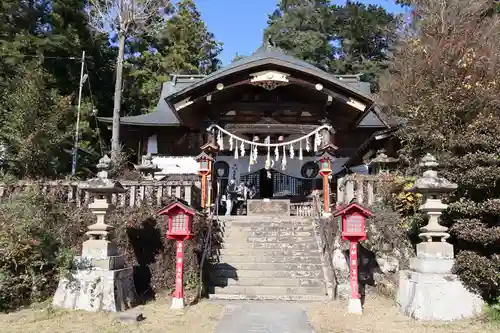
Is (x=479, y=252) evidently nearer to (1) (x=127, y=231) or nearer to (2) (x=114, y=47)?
(1) (x=127, y=231)

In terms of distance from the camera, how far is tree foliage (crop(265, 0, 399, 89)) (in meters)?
34.4

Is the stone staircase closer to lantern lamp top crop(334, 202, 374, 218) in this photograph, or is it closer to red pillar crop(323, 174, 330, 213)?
red pillar crop(323, 174, 330, 213)

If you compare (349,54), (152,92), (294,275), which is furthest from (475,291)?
(349,54)

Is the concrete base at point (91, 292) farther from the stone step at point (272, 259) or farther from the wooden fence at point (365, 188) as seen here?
the wooden fence at point (365, 188)

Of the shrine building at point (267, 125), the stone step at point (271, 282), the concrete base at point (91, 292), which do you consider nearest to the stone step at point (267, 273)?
the stone step at point (271, 282)

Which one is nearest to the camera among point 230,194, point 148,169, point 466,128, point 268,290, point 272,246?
point 466,128

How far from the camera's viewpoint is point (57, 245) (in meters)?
8.38

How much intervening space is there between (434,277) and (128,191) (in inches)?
285

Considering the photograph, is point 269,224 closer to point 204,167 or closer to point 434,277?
point 204,167

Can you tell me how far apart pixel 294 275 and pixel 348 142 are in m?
8.79

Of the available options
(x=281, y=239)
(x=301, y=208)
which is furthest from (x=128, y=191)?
(x=301, y=208)

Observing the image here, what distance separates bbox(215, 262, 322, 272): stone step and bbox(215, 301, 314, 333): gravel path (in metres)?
1.31

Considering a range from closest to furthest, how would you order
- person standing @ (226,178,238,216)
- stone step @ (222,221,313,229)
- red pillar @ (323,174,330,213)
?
stone step @ (222,221,313,229), red pillar @ (323,174,330,213), person standing @ (226,178,238,216)

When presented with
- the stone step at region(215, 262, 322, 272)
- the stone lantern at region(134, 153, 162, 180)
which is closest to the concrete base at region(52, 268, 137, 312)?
the stone step at region(215, 262, 322, 272)
